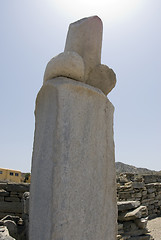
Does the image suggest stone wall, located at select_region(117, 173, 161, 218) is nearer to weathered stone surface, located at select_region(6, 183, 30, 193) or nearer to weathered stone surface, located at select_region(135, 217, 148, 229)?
weathered stone surface, located at select_region(135, 217, 148, 229)

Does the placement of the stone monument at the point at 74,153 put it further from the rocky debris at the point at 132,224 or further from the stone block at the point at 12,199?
the stone block at the point at 12,199

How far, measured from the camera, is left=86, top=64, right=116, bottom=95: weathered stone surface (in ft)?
6.86

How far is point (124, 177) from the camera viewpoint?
8.95 metres

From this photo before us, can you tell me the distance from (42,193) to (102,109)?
88 cm

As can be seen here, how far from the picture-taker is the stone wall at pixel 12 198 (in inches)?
249

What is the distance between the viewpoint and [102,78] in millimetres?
2146

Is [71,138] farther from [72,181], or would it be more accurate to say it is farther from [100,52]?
[100,52]

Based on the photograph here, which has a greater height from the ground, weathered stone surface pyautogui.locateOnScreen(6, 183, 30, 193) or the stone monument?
the stone monument

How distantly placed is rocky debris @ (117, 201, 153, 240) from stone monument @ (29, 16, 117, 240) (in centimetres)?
297

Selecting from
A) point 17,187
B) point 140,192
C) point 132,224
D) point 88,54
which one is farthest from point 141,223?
point 88,54

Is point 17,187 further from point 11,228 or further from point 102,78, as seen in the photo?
point 102,78

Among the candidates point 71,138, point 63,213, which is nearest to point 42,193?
point 63,213

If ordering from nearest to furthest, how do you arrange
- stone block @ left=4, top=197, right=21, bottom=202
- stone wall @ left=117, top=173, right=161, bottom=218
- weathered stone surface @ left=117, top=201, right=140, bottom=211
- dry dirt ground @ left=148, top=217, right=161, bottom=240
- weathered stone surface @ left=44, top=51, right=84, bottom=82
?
1. weathered stone surface @ left=44, top=51, right=84, bottom=82
2. weathered stone surface @ left=117, top=201, right=140, bottom=211
3. dry dirt ground @ left=148, top=217, right=161, bottom=240
4. stone block @ left=4, top=197, right=21, bottom=202
5. stone wall @ left=117, top=173, right=161, bottom=218

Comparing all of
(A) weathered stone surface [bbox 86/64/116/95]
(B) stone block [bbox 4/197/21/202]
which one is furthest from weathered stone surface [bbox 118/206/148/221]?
(A) weathered stone surface [bbox 86/64/116/95]
